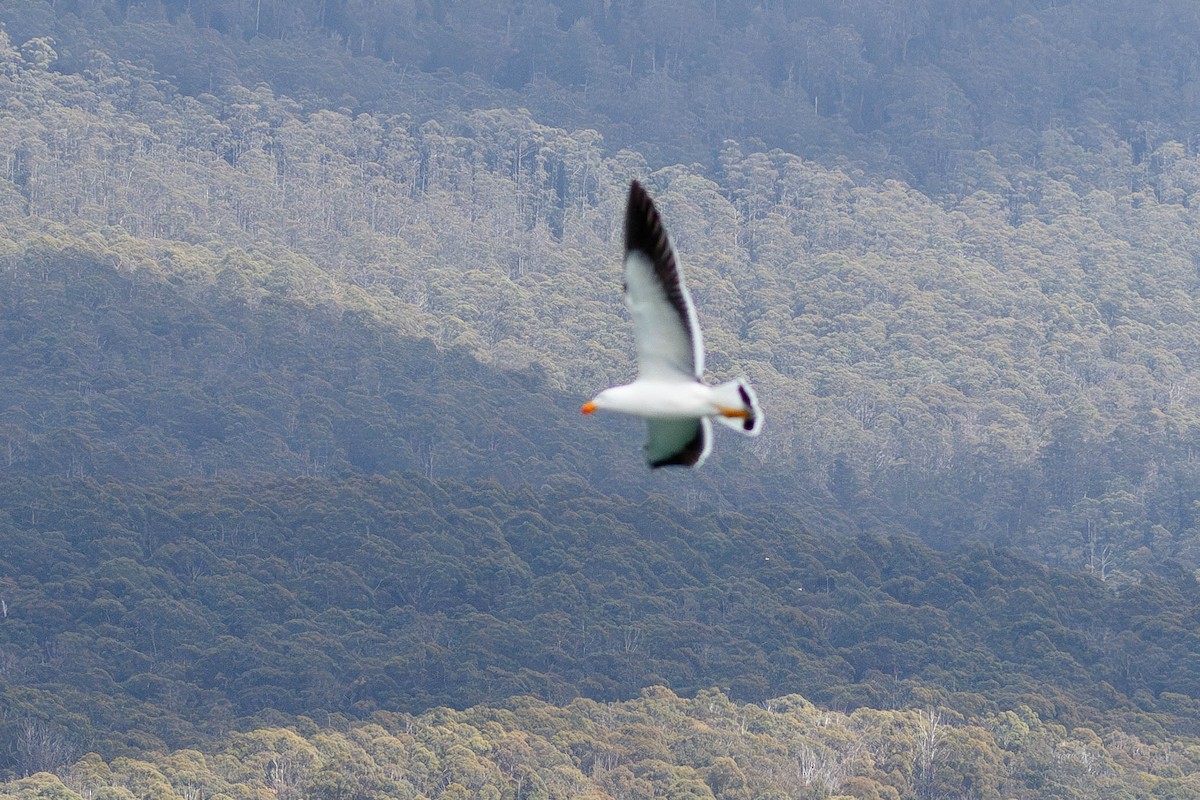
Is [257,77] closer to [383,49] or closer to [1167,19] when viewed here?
[383,49]

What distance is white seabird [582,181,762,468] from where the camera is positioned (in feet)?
38.9

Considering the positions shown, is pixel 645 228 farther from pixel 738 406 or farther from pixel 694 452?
pixel 694 452

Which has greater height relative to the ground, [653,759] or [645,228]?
[645,228]

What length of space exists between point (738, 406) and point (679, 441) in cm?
120

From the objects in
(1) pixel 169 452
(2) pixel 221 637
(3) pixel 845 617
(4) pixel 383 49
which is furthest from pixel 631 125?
(2) pixel 221 637

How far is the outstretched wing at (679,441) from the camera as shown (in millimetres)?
12773

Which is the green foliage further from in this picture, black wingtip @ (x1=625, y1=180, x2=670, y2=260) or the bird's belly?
black wingtip @ (x1=625, y1=180, x2=670, y2=260)

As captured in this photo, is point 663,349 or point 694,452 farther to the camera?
point 694,452

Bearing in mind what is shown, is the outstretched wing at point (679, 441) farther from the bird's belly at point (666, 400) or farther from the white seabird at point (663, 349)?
the bird's belly at point (666, 400)

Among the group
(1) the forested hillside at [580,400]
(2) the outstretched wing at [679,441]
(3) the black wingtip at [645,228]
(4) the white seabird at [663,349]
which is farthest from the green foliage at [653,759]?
(3) the black wingtip at [645,228]

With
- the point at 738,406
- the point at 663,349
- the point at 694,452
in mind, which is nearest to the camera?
the point at 738,406

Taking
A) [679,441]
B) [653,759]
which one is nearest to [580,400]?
[653,759]

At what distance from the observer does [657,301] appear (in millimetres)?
12117

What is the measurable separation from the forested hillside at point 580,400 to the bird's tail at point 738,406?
50.1 metres
